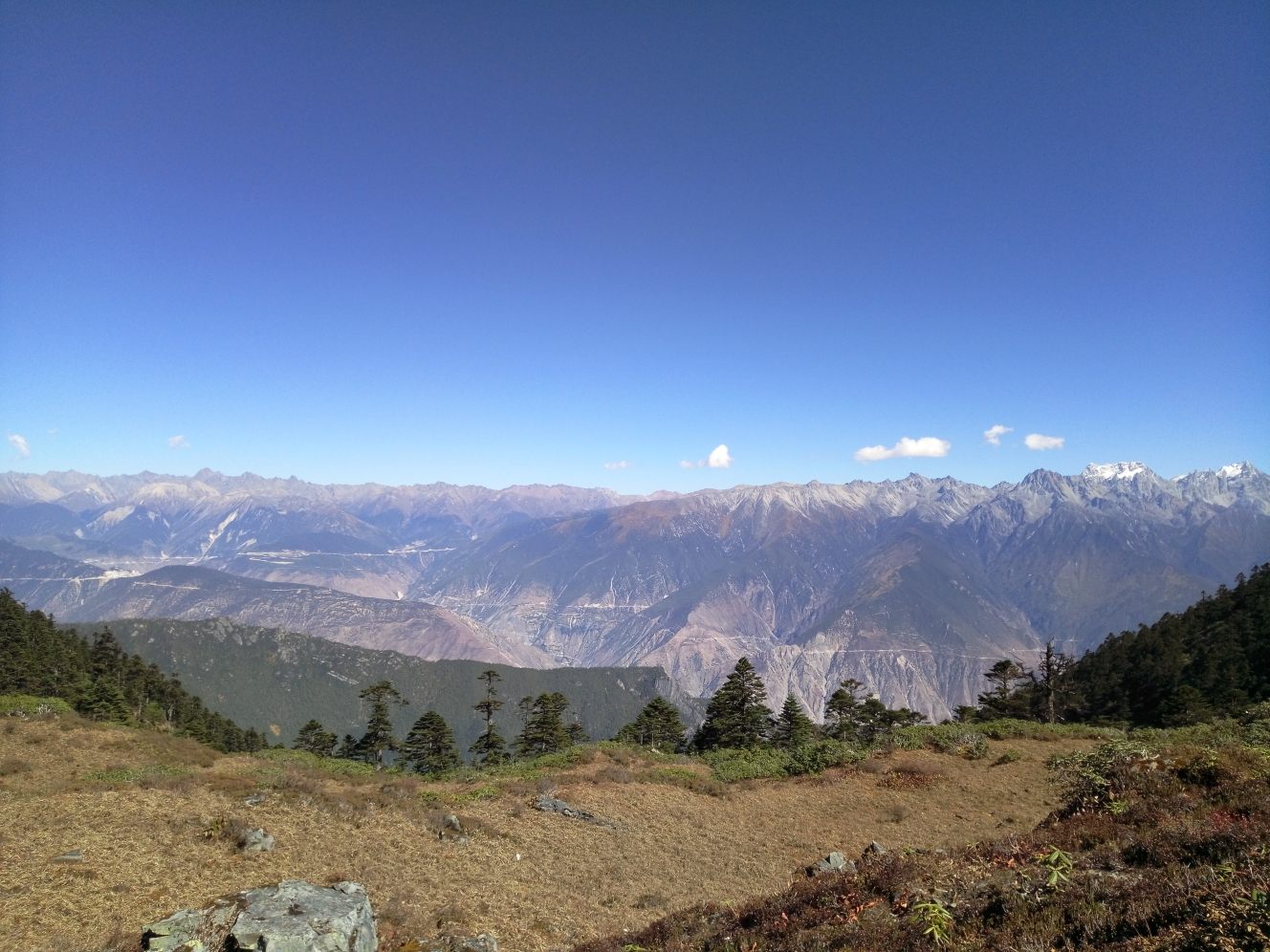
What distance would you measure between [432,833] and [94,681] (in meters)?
75.4

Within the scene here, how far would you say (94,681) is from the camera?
68438mm

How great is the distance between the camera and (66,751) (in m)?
26.8

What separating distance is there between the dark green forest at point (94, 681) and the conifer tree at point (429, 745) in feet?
55.0

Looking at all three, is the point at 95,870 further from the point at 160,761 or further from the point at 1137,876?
the point at 1137,876

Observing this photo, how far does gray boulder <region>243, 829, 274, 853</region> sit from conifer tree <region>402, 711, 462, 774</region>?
143ft

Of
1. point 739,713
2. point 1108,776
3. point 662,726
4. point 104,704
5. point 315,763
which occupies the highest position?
point 1108,776

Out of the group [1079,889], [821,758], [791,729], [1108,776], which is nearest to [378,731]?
[791,729]

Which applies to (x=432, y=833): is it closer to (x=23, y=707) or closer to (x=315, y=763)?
(x=315, y=763)

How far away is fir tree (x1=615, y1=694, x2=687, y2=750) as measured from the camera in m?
57.7

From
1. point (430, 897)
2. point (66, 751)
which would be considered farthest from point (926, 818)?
point (66, 751)

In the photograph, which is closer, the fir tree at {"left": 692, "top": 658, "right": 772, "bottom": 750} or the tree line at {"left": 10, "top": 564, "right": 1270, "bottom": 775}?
the fir tree at {"left": 692, "top": 658, "right": 772, "bottom": 750}

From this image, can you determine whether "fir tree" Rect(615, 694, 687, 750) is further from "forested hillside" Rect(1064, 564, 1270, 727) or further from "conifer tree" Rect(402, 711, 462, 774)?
"forested hillside" Rect(1064, 564, 1270, 727)

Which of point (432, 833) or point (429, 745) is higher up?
point (432, 833)

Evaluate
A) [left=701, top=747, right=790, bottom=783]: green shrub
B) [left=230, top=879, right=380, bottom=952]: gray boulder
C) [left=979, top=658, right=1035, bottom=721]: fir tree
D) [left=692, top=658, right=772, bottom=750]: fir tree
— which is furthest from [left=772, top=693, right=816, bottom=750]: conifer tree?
[left=230, top=879, right=380, bottom=952]: gray boulder
